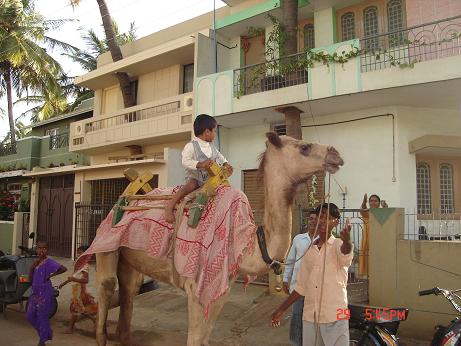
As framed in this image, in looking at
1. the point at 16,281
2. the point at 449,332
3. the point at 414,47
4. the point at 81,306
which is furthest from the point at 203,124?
the point at 414,47

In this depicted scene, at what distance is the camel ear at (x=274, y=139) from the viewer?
3.86 metres

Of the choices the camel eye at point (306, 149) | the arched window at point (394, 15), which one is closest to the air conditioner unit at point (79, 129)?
the arched window at point (394, 15)

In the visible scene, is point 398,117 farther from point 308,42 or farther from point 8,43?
point 8,43

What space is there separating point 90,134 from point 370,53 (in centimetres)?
1189

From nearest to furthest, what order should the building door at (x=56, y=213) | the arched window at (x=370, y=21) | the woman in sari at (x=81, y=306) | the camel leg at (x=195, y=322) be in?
the camel leg at (x=195, y=322) < the woman in sari at (x=81, y=306) < the arched window at (x=370, y=21) < the building door at (x=56, y=213)

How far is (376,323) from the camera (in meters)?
4.48

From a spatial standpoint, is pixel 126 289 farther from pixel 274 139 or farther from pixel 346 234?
pixel 346 234

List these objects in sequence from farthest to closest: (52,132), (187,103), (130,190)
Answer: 1. (52,132)
2. (187,103)
3. (130,190)

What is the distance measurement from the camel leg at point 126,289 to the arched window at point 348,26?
9.87 metres

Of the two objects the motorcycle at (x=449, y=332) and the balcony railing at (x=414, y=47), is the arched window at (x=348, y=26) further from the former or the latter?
the motorcycle at (x=449, y=332)

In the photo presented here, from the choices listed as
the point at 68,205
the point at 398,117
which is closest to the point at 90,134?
the point at 68,205

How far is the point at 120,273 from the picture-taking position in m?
5.73

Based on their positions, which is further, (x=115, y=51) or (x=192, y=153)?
(x=115, y=51)

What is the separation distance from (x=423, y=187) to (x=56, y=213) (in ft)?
46.8
